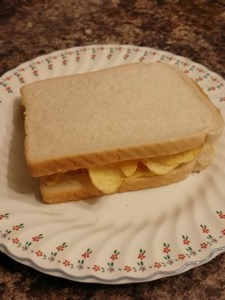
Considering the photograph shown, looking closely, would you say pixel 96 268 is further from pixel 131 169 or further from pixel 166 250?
pixel 131 169

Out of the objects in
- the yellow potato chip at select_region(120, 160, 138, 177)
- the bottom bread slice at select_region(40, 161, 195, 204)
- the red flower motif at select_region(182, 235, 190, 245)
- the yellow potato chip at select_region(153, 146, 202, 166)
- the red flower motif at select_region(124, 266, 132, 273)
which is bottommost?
the bottom bread slice at select_region(40, 161, 195, 204)

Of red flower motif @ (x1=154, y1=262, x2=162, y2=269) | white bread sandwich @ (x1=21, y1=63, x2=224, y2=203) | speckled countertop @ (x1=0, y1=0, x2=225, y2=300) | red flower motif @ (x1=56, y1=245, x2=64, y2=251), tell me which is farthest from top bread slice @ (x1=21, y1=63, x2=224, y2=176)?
speckled countertop @ (x1=0, y1=0, x2=225, y2=300)

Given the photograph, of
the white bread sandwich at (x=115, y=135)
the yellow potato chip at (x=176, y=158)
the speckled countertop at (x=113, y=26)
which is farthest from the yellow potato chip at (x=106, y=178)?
the speckled countertop at (x=113, y=26)

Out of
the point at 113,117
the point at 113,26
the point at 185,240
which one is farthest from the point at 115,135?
the point at 113,26

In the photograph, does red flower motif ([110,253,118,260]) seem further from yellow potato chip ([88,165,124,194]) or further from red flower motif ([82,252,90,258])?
yellow potato chip ([88,165,124,194])

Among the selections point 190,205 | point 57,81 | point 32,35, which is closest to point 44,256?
point 190,205

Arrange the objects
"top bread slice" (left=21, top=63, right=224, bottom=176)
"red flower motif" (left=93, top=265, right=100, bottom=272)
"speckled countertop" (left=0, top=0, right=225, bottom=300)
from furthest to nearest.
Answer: "speckled countertop" (left=0, top=0, right=225, bottom=300) → "top bread slice" (left=21, top=63, right=224, bottom=176) → "red flower motif" (left=93, top=265, right=100, bottom=272)

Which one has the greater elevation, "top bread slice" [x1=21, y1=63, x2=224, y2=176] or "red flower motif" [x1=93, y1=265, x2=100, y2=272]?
"top bread slice" [x1=21, y1=63, x2=224, y2=176]

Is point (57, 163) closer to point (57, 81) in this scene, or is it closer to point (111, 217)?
point (111, 217)
